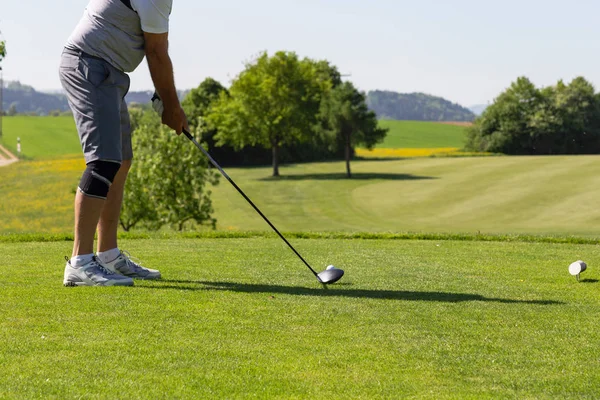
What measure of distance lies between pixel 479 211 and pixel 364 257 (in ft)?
98.3

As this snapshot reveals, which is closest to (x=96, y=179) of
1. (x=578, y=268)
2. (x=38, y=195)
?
(x=578, y=268)

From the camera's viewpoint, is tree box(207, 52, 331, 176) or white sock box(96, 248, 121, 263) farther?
tree box(207, 52, 331, 176)

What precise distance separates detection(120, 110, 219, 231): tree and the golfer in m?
31.2

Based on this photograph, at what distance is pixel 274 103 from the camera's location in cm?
6538

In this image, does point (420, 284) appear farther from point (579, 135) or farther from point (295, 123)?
point (579, 135)

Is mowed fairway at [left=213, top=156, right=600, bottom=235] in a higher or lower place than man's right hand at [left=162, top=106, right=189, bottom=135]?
lower

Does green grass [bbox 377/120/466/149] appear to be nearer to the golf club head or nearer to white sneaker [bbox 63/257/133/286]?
the golf club head

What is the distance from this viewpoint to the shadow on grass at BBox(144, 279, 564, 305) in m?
5.06

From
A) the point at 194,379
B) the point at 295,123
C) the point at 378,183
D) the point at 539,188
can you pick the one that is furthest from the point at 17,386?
the point at 295,123

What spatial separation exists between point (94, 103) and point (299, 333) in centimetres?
265

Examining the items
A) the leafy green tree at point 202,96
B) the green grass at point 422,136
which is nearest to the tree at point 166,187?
the leafy green tree at point 202,96

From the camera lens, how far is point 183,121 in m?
6.21

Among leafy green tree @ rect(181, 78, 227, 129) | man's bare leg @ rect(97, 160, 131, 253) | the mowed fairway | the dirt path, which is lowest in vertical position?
the mowed fairway

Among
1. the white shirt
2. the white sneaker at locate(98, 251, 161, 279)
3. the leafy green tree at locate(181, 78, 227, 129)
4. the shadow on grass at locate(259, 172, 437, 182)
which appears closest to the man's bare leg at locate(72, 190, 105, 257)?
the white sneaker at locate(98, 251, 161, 279)
